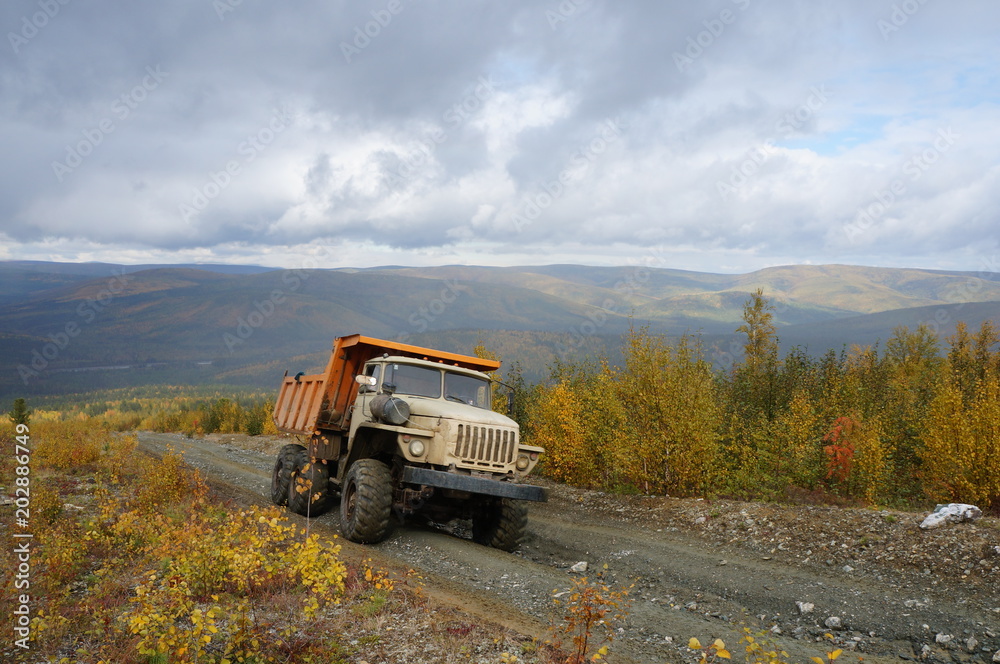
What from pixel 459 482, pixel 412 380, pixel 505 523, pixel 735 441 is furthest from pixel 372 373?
pixel 735 441

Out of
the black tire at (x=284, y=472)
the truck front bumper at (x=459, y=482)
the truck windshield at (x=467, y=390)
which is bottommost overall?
the black tire at (x=284, y=472)

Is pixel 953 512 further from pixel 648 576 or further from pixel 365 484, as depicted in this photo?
pixel 365 484

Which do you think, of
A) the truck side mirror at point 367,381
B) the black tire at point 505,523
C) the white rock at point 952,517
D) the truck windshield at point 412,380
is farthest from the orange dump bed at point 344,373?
the white rock at point 952,517

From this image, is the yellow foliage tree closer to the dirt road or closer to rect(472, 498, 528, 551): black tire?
the dirt road

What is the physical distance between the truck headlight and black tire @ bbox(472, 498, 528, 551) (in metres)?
1.73

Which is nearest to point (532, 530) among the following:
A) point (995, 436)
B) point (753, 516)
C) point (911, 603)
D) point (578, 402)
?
point (753, 516)

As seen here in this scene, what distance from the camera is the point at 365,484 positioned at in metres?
9.20

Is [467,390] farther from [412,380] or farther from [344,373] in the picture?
[344,373]

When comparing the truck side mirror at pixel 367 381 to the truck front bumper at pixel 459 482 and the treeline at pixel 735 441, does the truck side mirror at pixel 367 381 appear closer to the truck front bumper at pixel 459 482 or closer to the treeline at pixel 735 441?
the truck front bumper at pixel 459 482

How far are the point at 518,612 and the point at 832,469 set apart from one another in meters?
15.3

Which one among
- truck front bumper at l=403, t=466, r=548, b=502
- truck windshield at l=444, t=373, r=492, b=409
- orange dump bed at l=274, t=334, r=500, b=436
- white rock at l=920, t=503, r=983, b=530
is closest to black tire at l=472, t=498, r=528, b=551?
truck front bumper at l=403, t=466, r=548, b=502

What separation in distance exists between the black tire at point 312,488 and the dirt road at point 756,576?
497 mm

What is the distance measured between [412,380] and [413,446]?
4.98ft

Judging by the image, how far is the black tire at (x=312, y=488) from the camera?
1168 centimetres
